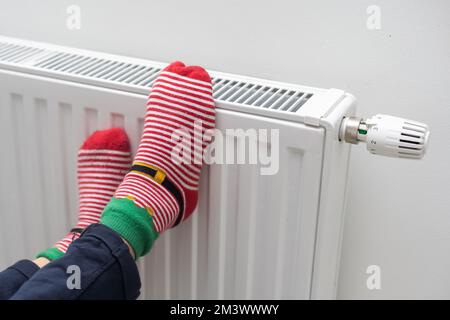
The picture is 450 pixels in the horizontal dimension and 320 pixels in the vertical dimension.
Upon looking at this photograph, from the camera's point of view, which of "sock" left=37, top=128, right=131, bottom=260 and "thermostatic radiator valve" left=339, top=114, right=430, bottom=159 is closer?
"thermostatic radiator valve" left=339, top=114, right=430, bottom=159

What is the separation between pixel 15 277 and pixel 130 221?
13 cm

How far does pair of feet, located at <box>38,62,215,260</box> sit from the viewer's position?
625 mm

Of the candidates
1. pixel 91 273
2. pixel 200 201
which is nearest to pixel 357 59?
pixel 200 201

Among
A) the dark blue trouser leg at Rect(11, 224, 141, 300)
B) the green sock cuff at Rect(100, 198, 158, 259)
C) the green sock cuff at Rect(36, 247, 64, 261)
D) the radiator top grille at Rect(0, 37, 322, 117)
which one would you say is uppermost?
the radiator top grille at Rect(0, 37, 322, 117)

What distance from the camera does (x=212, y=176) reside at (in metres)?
0.65

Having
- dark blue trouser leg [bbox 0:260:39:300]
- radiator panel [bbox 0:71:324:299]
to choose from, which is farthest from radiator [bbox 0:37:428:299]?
dark blue trouser leg [bbox 0:260:39:300]

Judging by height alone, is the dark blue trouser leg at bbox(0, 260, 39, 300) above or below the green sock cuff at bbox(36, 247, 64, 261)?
below

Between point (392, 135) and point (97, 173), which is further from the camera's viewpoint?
point (97, 173)

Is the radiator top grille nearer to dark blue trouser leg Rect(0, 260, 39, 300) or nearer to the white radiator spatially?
the white radiator

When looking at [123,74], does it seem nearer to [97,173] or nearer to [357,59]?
[97,173]

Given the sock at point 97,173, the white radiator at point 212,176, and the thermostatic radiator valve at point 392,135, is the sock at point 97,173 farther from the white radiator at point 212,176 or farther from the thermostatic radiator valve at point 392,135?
the thermostatic radiator valve at point 392,135

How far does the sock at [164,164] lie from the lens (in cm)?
62

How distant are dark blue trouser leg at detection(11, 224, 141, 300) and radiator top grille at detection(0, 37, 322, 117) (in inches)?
6.4
